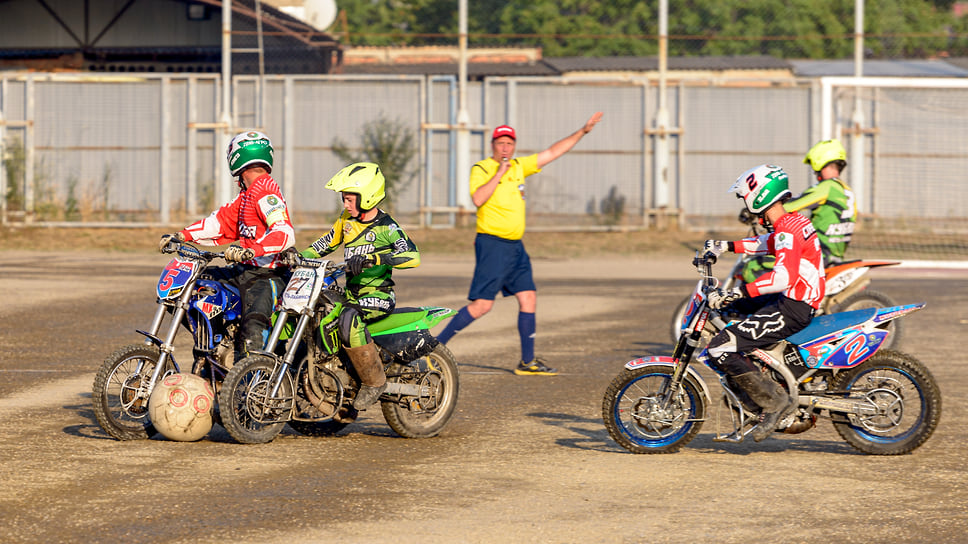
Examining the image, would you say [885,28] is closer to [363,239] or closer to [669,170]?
[669,170]

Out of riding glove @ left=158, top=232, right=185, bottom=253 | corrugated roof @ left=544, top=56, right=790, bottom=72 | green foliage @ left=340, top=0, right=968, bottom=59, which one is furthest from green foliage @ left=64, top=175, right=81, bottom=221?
riding glove @ left=158, top=232, right=185, bottom=253

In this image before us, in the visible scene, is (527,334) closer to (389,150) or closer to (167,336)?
(167,336)

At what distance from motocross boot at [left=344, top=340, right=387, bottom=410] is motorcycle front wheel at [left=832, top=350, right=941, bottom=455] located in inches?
105

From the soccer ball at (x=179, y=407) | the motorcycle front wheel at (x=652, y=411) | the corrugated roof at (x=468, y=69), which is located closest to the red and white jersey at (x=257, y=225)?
the soccer ball at (x=179, y=407)

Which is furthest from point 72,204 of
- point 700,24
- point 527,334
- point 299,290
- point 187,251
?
point 299,290

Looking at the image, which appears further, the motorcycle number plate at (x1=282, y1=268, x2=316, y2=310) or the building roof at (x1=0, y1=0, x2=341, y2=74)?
the building roof at (x1=0, y1=0, x2=341, y2=74)

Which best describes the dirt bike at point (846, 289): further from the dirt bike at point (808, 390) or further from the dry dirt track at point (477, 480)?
the dirt bike at point (808, 390)

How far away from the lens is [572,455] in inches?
305

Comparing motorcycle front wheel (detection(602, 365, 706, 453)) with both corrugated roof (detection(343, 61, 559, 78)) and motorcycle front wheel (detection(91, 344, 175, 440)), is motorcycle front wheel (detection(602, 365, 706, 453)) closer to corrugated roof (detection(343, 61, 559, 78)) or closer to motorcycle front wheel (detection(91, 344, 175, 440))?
motorcycle front wheel (detection(91, 344, 175, 440))

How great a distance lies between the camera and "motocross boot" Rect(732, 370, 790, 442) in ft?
25.2

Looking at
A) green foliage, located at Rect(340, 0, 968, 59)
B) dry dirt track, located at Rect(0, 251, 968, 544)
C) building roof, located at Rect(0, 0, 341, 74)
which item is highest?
green foliage, located at Rect(340, 0, 968, 59)

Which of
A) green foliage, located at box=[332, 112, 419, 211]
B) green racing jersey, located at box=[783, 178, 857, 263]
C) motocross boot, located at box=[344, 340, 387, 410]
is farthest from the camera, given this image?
green foliage, located at box=[332, 112, 419, 211]

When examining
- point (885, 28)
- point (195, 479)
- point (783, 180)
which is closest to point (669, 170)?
point (885, 28)

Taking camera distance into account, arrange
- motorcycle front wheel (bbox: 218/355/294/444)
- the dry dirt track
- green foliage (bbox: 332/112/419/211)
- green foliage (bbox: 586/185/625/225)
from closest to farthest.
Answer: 1. the dry dirt track
2. motorcycle front wheel (bbox: 218/355/294/444)
3. green foliage (bbox: 332/112/419/211)
4. green foliage (bbox: 586/185/625/225)
